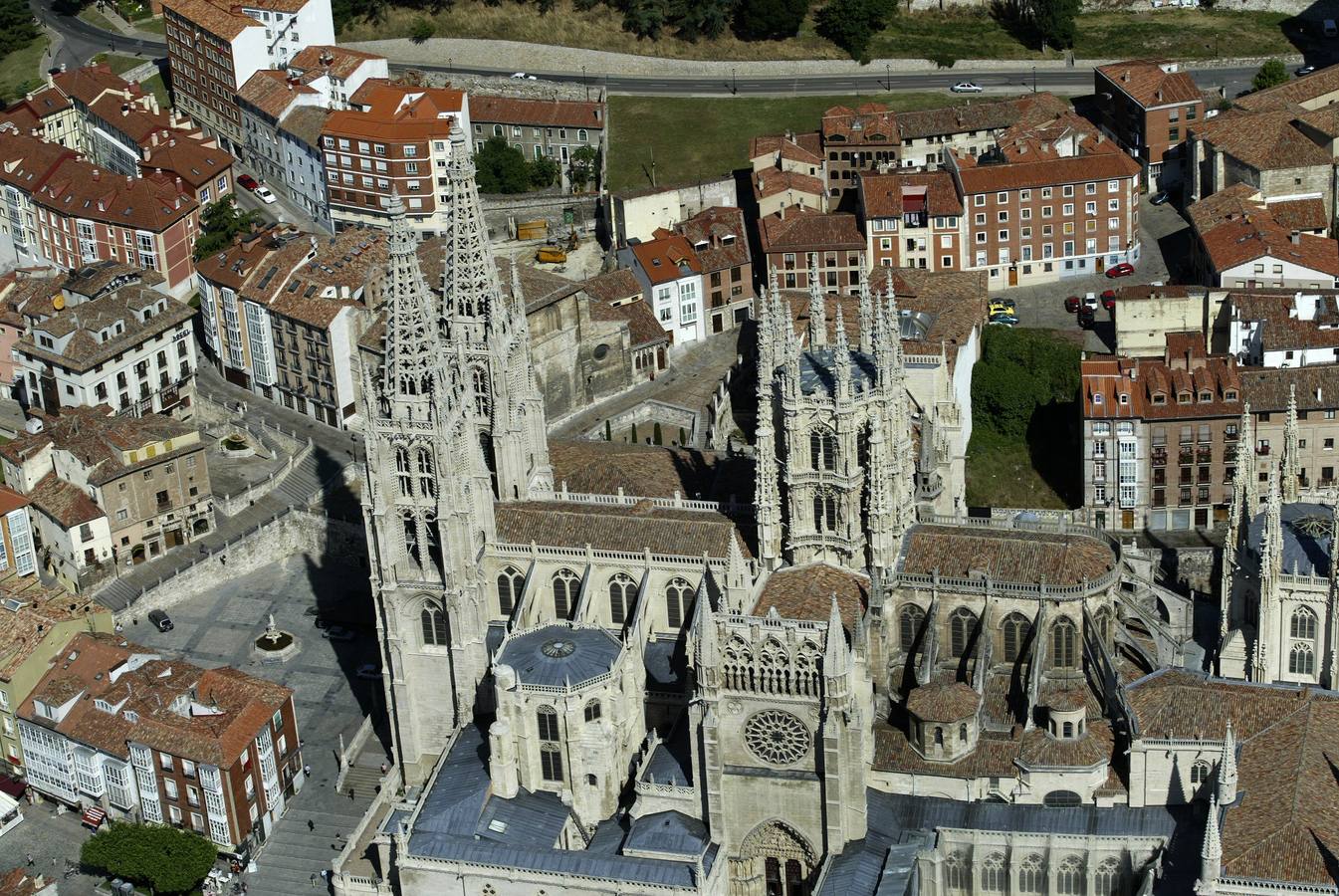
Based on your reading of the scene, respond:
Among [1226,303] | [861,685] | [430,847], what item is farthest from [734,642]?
[1226,303]

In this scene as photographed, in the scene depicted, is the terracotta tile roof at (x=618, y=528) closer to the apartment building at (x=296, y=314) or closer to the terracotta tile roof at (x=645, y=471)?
the terracotta tile roof at (x=645, y=471)

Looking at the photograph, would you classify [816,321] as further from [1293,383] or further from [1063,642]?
[1293,383]

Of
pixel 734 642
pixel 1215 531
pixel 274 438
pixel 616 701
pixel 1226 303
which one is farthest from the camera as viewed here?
pixel 274 438

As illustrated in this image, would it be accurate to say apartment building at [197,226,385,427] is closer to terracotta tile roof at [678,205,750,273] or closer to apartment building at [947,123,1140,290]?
terracotta tile roof at [678,205,750,273]

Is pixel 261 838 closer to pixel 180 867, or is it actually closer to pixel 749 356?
pixel 180 867

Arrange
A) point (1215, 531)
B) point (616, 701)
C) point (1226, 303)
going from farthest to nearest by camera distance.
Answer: point (1226, 303) → point (1215, 531) → point (616, 701)

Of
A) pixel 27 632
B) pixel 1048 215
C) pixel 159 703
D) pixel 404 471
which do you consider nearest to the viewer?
pixel 404 471

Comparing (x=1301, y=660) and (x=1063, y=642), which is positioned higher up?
(x=1063, y=642)

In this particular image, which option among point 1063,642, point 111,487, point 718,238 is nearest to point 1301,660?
point 1063,642
